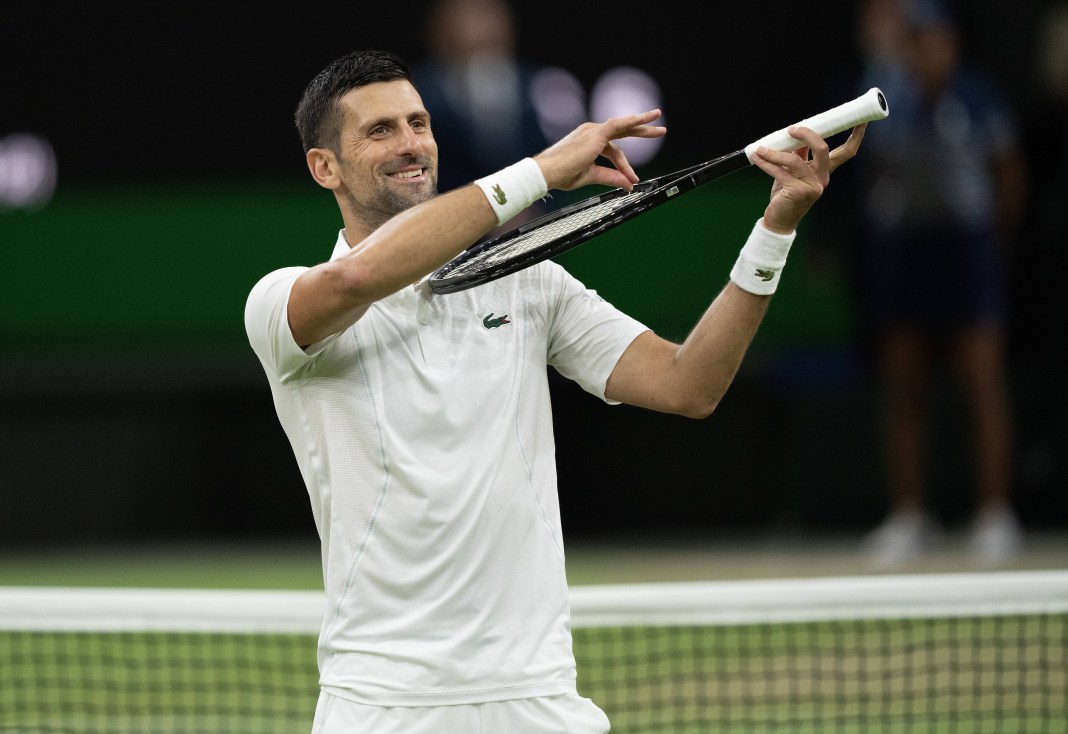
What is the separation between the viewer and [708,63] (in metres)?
8.73

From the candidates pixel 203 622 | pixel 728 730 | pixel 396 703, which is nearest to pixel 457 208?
pixel 396 703

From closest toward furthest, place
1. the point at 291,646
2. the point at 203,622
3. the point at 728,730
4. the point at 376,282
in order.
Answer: the point at 376,282
the point at 203,622
the point at 728,730
the point at 291,646

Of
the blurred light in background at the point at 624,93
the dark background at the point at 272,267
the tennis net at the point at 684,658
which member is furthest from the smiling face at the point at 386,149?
the blurred light in background at the point at 624,93

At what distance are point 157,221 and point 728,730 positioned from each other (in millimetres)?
5005

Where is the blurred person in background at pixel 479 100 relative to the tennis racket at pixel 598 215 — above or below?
above

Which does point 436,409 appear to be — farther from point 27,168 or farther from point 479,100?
point 27,168

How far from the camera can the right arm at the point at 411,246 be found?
2805mm

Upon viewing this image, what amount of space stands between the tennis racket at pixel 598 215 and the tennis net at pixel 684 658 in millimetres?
1490

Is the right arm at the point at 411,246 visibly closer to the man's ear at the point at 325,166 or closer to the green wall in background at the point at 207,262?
the man's ear at the point at 325,166

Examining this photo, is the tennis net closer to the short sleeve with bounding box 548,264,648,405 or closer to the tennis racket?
the short sleeve with bounding box 548,264,648,405

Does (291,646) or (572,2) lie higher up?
(572,2)

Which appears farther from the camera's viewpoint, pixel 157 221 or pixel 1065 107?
pixel 157 221

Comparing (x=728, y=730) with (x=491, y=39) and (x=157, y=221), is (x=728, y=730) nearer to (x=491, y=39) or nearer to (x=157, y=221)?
(x=491, y=39)

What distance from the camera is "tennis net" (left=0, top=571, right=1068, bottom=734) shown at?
A: 441 cm
